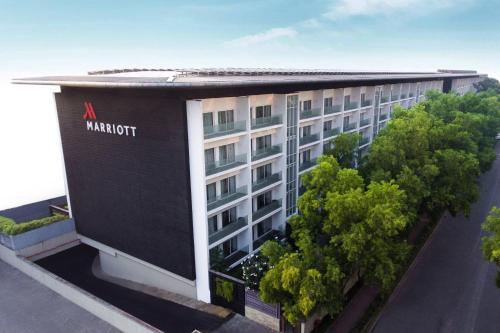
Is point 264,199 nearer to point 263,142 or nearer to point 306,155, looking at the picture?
point 263,142

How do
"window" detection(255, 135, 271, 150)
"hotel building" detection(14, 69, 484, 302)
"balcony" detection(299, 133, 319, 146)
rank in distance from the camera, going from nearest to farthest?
1. "hotel building" detection(14, 69, 484, 302)
2. "window" detection(255, 135, 271, 150)
3. "balcony" detection(299, 133, 319, 146)

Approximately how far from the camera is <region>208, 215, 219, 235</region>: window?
25703mm

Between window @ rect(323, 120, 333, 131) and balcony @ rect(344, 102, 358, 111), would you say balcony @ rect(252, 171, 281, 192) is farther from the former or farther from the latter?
balcony @ rect(344, 102, 358, 111)

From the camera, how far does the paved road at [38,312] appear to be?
22781 mm

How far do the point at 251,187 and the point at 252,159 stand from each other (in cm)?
207

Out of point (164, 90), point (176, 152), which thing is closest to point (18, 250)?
point (176, 152)

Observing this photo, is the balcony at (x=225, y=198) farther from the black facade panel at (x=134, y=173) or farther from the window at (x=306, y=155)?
the window at (x=306, y=155)

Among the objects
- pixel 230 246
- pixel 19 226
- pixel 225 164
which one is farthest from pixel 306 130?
pixel 19 226

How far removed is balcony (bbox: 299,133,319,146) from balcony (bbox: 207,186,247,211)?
903 cm

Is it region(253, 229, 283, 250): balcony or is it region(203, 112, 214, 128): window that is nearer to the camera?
region(203, 112, 214, 128): window

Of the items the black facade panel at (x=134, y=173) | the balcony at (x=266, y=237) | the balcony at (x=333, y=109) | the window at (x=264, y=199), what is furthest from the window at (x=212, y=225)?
the balcony at (x=333, y=109)

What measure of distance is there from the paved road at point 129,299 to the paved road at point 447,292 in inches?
439

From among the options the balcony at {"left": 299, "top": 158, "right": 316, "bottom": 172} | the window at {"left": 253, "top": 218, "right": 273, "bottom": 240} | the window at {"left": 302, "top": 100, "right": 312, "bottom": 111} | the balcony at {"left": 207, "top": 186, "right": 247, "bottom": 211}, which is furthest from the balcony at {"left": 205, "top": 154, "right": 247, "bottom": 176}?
the window at {"left": 302, "top": 100, "right": 312, "bottom": 111}

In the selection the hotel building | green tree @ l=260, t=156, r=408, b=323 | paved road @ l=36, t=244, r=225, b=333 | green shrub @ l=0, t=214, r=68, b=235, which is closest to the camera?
green tree @ l=260, t=156, r=408, b=323
